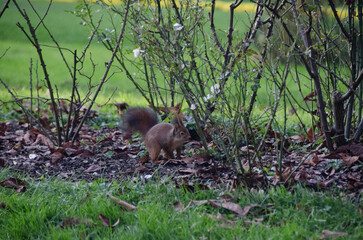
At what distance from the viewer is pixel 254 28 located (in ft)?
13.2

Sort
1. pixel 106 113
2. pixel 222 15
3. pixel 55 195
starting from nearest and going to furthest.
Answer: pixel 55 195 < pixel 106 113 < pixel 222 15

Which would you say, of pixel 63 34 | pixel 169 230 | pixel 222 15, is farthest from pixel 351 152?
pixel 222 15

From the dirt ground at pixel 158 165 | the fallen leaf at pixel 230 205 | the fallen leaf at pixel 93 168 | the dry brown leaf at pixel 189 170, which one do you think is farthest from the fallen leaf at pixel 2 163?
the fallen leaf at pixel 230 205

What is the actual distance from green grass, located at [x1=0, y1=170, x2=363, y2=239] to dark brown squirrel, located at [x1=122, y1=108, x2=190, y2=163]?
0.91m

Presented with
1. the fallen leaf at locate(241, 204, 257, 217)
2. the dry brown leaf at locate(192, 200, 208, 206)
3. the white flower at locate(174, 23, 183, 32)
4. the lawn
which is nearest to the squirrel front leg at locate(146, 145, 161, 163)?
the dry brown leaf at locate(192, 200, 208, 206)

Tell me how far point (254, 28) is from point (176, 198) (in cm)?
163

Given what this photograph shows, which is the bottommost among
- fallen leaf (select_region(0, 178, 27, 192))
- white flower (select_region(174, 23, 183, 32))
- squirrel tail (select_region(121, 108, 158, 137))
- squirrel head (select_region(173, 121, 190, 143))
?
fallen leaf (select_region(0, 178, 27, 192))

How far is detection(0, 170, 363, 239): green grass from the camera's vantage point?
8.96ft

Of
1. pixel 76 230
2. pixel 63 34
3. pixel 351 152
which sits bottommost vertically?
pixel 76 230

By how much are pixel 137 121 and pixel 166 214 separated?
2021 millimetres

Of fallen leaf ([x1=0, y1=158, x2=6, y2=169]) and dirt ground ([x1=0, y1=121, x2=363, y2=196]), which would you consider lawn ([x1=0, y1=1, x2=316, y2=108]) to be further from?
fallen leaf ([x1=0, y1=158, x2=6, y2=169])

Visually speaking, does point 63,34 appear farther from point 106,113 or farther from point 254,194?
point 254,194

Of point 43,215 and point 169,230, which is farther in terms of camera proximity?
point 43,215

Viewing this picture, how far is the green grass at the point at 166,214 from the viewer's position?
273 cm
